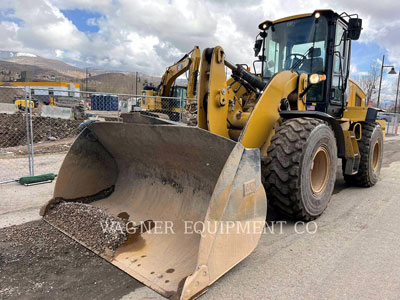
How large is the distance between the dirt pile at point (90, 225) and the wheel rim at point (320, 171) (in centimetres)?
246

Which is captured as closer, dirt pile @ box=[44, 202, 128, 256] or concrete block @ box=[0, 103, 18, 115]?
dirt pile @ box=[44, 202, 128, 256]

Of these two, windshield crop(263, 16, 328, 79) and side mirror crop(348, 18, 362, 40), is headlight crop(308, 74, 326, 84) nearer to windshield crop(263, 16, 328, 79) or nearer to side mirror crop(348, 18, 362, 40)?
windshield crop(263, 16, 328, 79)

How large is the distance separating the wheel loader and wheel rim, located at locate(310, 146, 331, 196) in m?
0.01

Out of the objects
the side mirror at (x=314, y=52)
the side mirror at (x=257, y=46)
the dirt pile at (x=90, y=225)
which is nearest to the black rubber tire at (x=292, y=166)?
the side mirror at (x=314, y=52)

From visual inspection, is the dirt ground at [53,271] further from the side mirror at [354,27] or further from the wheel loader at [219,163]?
the side mirror at [354,27]

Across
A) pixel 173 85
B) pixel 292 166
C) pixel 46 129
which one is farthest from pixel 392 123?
pixel 292 166

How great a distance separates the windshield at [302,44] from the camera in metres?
4.74

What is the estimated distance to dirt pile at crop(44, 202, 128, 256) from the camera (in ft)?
9.91

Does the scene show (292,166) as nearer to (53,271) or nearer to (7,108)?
(53,271)

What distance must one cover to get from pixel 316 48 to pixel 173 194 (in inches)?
127

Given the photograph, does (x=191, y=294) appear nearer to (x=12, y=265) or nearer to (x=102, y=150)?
(x=12, y=265)

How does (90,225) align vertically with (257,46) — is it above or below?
below

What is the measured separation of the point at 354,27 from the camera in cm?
468

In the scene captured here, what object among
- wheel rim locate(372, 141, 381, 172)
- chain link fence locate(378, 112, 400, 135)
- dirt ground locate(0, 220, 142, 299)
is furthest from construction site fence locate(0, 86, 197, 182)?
chain link fence locate(378, 112, 400, 135)
